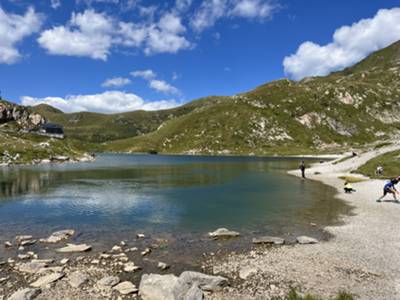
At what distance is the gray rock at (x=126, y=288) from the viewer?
19.0 metres

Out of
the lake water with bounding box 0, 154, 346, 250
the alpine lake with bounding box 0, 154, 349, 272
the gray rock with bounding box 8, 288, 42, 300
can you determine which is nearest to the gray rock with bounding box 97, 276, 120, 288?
the gray rock with bounding box 8, 288, 42, 300

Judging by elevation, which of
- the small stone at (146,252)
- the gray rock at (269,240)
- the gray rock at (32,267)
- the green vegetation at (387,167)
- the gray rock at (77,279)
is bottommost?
the gray rock at (269,240)

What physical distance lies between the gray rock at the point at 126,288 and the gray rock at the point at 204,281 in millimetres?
3085

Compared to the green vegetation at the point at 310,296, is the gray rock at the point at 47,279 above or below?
below

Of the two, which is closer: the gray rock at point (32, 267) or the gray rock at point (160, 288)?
the gray rock at point (160, 288)

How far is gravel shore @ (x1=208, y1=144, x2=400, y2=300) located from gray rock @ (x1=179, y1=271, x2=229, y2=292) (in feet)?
2.04

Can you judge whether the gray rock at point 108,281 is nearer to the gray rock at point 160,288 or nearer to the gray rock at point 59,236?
the gray rock at point 160,288

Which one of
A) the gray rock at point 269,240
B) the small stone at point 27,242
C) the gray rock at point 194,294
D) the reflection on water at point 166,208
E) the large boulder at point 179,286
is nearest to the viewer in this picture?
the gray rock at point 194,294

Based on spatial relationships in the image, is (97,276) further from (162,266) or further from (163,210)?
(163,210)

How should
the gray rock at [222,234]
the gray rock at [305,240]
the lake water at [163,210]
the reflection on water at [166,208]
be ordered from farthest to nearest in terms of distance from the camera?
the reflection on water at [166,208], the lake water at [163,210], the gray rock at [222,234], the gray rock at [305,240]

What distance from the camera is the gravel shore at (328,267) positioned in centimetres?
1880

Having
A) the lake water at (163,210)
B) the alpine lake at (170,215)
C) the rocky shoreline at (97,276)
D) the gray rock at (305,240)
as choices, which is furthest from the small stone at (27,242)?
the gray rock at (305,240)

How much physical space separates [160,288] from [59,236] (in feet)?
54.5

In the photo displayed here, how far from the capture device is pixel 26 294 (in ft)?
59.3
